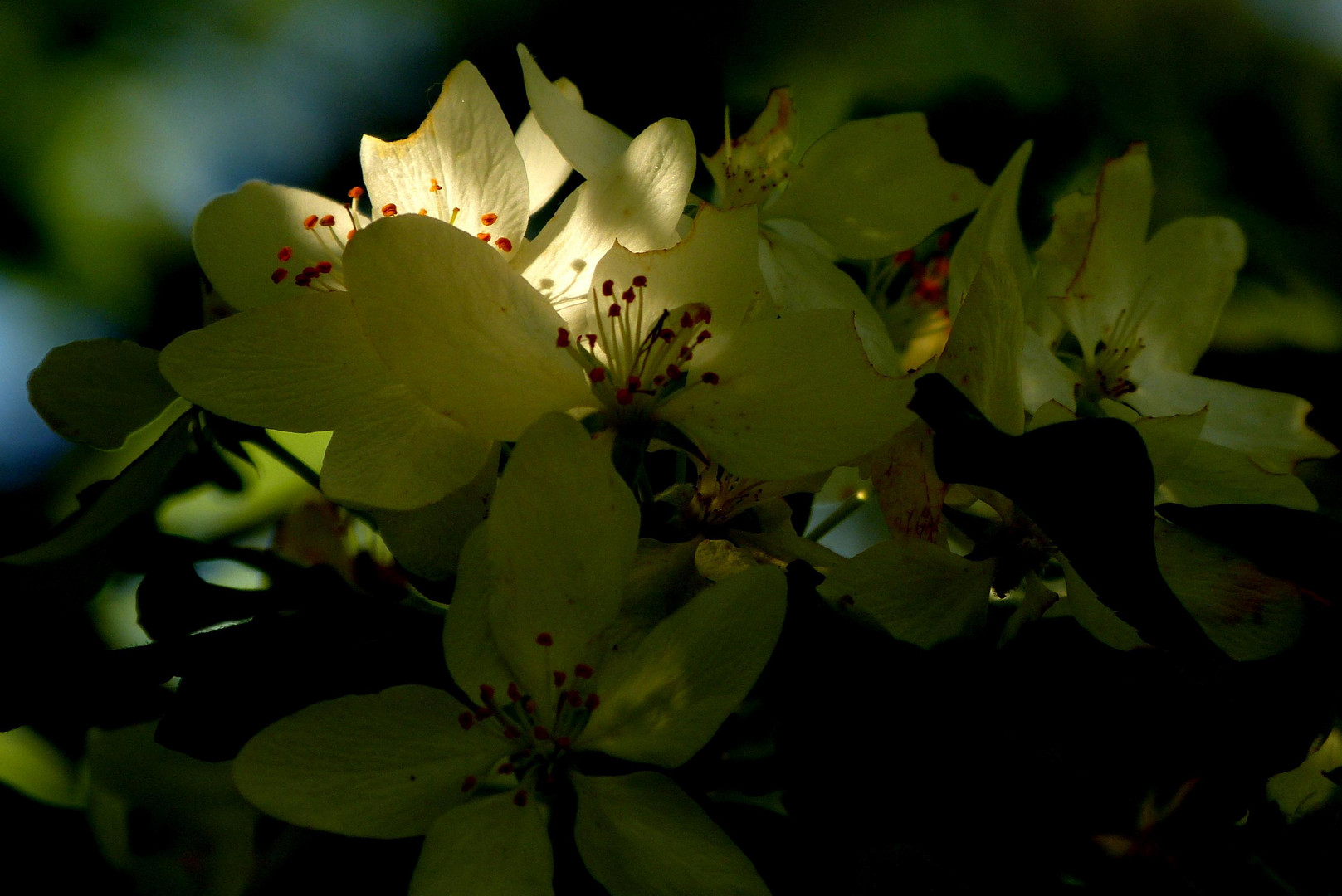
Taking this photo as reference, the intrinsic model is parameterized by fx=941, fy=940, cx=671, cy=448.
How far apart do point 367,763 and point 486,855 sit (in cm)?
8

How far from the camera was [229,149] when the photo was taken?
5.30ft

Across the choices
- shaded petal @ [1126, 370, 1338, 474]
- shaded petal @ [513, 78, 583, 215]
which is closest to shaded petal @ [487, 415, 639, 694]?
shaded petal @ [513, 78, 583, 215]

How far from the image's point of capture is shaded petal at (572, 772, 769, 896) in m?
0.50

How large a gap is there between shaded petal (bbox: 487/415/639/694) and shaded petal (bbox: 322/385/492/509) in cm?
6

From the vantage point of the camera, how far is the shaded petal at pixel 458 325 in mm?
505

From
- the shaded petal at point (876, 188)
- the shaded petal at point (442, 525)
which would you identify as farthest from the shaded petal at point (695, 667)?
the shaded petal at point (876, 188)

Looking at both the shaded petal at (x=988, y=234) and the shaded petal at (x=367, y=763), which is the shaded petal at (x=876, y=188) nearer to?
the shaded petal at (x=988, y=234)

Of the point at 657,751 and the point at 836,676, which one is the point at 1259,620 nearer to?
the point at 836,676

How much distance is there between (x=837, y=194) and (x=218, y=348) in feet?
1.67

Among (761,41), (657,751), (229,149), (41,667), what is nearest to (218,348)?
(41,667)

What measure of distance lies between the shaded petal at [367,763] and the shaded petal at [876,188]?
1.64 feet

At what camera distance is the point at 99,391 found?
0.72 metres

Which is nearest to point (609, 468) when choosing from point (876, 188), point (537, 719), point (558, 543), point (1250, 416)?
point (558, 543)

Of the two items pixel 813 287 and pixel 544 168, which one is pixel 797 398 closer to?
pixel 813 287
